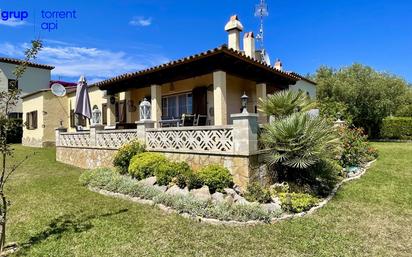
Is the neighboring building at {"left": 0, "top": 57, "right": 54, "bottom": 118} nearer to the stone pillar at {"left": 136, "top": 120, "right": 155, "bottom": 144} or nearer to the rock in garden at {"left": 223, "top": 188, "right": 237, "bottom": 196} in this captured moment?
the stone pillar at {"left": 136, "top": 120, "right": 155, "bottom": 144}

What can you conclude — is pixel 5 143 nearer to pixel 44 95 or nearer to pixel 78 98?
pixel 78 98

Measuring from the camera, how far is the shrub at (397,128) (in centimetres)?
2517

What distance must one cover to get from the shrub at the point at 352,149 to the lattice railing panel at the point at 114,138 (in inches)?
325

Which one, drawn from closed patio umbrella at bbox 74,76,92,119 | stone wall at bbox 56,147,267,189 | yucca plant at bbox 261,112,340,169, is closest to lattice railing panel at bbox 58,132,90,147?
closed patio umbrella at bbox 74,76,92,119

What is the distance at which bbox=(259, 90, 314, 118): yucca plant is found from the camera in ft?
30.3

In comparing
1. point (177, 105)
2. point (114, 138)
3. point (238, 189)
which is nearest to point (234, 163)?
point (238, 189)

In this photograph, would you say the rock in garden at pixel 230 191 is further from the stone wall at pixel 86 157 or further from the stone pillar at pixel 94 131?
the stone pillar at pixel 94 131

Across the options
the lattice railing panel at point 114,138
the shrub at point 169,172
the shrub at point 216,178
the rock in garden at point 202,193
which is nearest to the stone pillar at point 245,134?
the shrub at point 216,178

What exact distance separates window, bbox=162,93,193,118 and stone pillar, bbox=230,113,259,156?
6.32 m

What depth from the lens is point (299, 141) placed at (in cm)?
768

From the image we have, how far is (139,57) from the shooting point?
50.1 feet

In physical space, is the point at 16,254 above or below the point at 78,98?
below

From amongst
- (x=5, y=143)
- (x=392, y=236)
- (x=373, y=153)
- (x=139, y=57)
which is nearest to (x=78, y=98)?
(x=139, y=57)

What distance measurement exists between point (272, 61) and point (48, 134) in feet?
55.2
